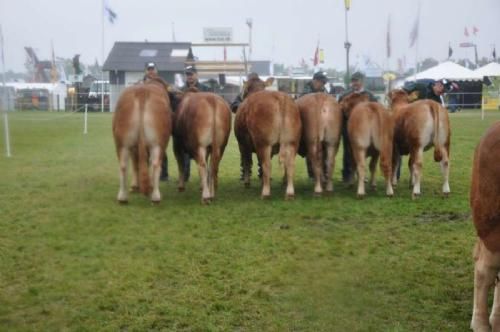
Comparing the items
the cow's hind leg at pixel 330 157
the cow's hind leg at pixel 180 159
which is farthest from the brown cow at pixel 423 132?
the cow's hind leg at pixel 180 159

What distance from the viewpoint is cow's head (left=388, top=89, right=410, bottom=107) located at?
11823mm

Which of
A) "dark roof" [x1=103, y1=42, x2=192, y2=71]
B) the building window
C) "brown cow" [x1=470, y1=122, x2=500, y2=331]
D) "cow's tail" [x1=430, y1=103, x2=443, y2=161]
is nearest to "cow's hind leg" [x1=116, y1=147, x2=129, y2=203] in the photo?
"cow's tail" [x1=430, y1=103, x2=443, y2=161]

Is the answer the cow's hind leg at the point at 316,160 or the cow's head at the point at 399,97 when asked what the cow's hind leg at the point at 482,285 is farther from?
the cow's head at the point at 399,97

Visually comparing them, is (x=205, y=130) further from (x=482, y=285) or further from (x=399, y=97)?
(x=482, y=285)

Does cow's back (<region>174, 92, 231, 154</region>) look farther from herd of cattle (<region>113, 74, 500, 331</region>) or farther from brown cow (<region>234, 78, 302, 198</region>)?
brown cow (<region>234, 78, 302, 198</region>)

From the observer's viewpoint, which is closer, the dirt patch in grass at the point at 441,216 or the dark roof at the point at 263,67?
the dirt patch in grass at the point at 441,216

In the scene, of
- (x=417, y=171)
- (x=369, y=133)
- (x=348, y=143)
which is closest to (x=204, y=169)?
(x=369, y=133)

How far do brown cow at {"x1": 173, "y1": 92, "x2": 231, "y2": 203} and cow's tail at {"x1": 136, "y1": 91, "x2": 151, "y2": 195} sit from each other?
823mm

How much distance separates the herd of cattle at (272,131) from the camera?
958 centimetres

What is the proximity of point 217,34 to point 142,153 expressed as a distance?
127 feet

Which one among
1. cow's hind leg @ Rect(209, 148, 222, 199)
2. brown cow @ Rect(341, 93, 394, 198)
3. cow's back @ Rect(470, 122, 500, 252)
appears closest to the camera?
cow's back @ Rect(470, 122, 500, 252)

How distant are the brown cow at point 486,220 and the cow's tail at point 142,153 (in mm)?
5572

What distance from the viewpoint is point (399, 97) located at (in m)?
11.9

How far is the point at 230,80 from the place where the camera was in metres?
48.2
